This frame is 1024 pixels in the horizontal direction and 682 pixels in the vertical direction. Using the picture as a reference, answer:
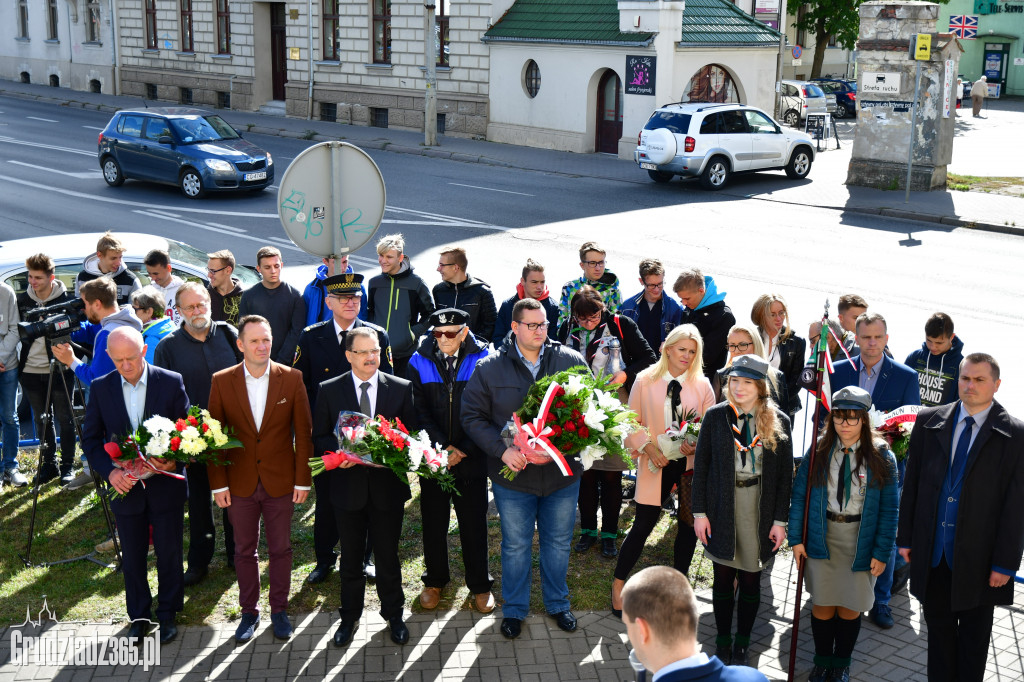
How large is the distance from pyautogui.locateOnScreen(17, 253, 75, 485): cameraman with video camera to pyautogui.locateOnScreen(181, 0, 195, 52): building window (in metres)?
36.2

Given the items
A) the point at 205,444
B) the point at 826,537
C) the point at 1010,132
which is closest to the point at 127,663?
the point at 205,444

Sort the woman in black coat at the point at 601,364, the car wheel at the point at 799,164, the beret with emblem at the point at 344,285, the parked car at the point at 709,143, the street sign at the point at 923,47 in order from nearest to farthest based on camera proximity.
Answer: the beret with emblem at the point at 344,285
the woman in black coat at the point at 601,364
the street sign at the point at 923,47
the parked car at the point at 709,143
the car wheel at the point at 799,164

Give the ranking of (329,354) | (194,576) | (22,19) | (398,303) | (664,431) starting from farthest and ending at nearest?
(22,19) → (398,303) → (329,354) → (194,576) → (664,431)

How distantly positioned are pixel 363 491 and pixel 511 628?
1.26 meters

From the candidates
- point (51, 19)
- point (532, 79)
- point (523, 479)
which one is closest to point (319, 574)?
point (523, 479)

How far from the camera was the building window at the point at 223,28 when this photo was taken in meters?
40.6

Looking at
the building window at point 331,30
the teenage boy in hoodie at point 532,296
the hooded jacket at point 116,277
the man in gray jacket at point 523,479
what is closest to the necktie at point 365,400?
the man in gray jacket at point 523,479

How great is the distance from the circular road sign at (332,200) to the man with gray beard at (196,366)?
3.35 feet

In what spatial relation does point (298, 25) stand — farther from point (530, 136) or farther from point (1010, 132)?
point (1010, 132)

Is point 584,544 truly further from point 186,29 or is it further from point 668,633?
point 186,29

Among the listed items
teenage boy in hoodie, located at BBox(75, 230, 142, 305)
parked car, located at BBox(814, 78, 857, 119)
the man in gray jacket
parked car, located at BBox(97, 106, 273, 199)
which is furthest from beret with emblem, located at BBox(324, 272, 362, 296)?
parked car, located at BBox(814, 78, 857, 119)

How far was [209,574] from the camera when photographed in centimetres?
744

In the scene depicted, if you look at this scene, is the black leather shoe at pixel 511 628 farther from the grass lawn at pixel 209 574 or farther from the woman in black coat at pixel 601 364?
the woman in black coat at pixel 601 364

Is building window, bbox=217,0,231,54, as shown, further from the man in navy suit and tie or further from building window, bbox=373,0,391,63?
the man in navy suit and tie
